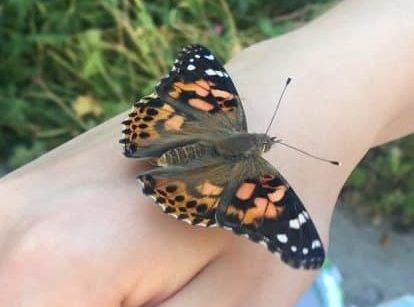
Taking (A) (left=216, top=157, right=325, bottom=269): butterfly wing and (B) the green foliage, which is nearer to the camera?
(A) (left=216, top=157, right=325, bottom=269): butterfly wing

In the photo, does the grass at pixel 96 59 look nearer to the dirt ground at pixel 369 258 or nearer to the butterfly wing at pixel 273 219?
the dirt ground at pixel 369 258

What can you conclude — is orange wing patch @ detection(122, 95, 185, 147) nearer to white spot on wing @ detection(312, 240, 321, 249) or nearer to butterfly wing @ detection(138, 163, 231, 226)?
butterfly wing @ detection(138, 163, 231, 226)

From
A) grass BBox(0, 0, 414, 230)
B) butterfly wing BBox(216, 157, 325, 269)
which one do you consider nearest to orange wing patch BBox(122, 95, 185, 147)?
butterfly wing BBox(216, 157, 325, 269)

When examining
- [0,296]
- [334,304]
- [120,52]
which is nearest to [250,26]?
[120,52]

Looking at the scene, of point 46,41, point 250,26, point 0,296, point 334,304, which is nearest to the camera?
point 0,296

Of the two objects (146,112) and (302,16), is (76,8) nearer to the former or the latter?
(302,16)

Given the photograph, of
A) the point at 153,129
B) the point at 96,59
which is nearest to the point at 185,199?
the point at 153,129
